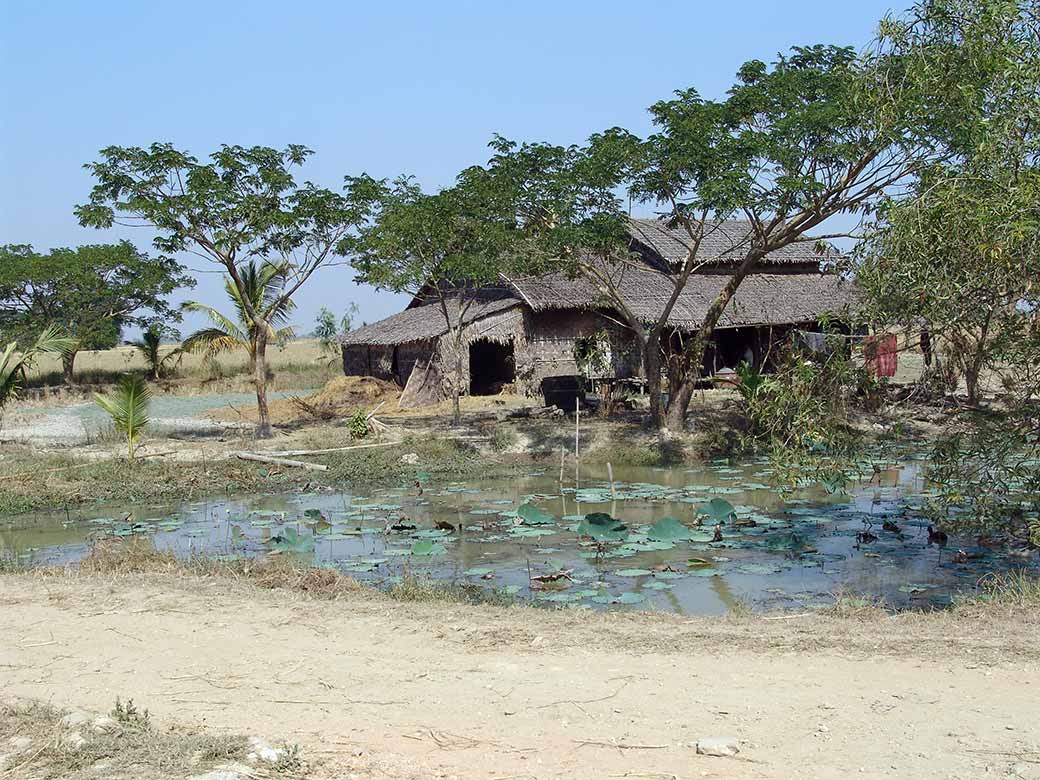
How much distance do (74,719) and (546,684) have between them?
2.33m

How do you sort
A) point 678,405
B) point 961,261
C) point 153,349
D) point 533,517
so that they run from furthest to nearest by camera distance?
point 153,349 < point 678,405 < point 533,517 < point 961,261

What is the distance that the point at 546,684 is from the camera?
5531mm

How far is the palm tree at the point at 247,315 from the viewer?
1956 centimetres

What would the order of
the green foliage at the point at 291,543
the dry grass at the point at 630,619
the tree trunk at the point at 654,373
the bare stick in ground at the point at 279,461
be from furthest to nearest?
1. the tree trunk at the point at 654,373
2. the bare stick in ground at the point at 279,461
3. the green foliage at the point at 291,543
4. the dry grass at the point at 630,619

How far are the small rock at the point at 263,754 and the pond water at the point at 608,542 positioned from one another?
13.7ft

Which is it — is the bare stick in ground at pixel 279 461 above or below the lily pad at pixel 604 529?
above

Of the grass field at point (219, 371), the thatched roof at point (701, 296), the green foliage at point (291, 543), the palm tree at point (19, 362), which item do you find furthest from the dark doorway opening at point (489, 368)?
the green foliage at point (291, 543)

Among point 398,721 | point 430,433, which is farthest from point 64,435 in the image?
point 398,721

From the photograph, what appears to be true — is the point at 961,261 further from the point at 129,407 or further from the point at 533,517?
the point at 129,407

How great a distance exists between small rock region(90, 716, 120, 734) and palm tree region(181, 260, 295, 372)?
1427cm

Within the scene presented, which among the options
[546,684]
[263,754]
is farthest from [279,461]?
[263,754]

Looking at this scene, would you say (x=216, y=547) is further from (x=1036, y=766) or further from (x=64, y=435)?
(x=64, y=435)

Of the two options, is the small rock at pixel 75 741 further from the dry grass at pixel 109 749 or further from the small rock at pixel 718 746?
the small rock at pixel 718 746

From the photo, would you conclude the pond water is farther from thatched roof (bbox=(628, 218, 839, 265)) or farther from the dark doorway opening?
thatched roof (bbox=(628, 218, 839, 265))
